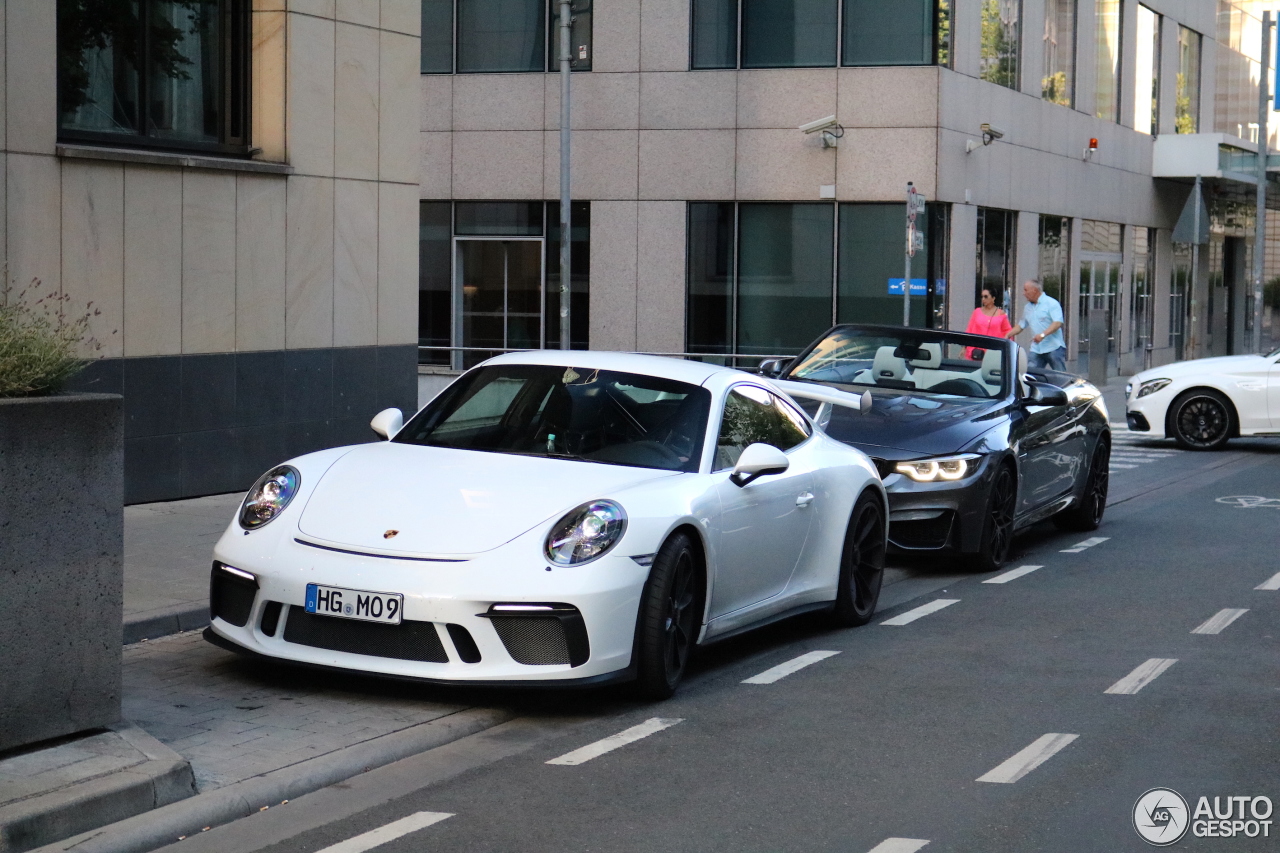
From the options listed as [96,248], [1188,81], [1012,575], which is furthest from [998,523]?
[1188,81]

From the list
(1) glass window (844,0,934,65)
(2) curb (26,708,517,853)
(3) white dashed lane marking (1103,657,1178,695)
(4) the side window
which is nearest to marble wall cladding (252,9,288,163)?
(4) the side window

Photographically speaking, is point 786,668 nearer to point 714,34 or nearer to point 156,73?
point 156,73

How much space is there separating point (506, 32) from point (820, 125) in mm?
6032

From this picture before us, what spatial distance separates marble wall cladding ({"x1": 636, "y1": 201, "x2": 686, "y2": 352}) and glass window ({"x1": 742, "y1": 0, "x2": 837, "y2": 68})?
278 cm

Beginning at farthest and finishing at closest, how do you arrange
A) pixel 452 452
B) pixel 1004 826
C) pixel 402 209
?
pixel 402 209
pixel 452 452
pixel 1004 826

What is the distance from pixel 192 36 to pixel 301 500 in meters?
7.30

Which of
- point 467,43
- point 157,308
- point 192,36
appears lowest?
point 157,308

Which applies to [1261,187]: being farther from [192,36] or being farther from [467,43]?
[192,36]

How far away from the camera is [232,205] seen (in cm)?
1275

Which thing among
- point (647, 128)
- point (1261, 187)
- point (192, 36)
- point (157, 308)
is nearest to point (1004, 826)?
point (157, 308)

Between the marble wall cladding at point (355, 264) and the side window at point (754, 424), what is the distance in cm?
629

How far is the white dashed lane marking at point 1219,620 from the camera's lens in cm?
877

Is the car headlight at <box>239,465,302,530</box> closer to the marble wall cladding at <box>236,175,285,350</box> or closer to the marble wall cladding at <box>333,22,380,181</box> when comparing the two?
the marble wall cladding at <box>236,175,285,350</box>

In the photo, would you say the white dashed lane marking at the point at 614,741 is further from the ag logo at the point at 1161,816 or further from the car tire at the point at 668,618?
the ag logo at the point at 1161,816
